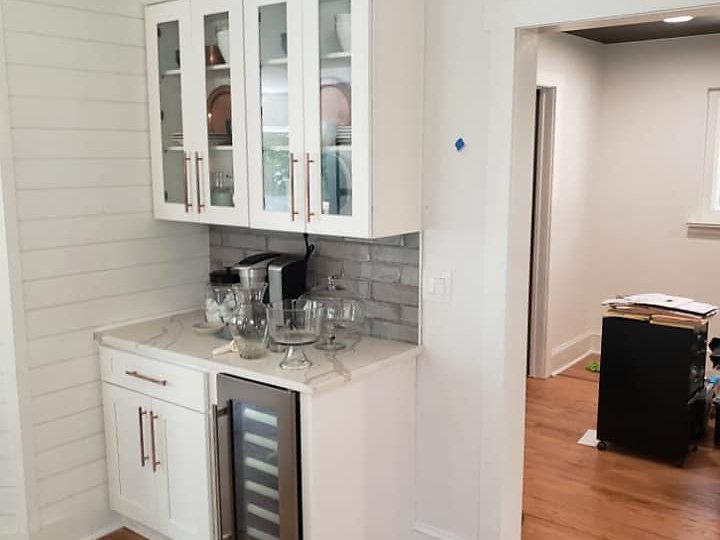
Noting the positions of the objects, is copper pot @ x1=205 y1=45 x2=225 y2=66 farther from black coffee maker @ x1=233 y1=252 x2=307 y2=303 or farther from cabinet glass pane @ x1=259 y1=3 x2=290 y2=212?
black coffee maker @ x1=233 y1=252 x2=307 y2=303

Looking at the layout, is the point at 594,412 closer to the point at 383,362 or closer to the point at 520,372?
the point at 520,372

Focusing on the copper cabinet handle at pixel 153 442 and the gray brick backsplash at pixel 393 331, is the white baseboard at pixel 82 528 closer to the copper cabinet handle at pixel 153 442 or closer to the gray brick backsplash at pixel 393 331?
the copper cabinet handle at pixel 153 442

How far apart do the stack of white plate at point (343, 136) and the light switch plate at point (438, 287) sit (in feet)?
1.96

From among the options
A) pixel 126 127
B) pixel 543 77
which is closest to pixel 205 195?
pixel 126 127

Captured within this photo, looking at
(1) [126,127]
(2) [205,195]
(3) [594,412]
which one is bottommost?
(3) [594,412]

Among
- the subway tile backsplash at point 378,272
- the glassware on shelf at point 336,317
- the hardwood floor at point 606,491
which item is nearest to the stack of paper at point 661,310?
the hardwood floor at point 606,491

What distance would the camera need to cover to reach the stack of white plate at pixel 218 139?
292 centimetres

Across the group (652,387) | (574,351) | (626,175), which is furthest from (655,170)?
(652,387)

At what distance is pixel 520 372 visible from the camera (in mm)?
2727

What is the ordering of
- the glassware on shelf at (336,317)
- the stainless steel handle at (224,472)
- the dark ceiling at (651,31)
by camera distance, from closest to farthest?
the stainless steel handle at (224,472)
the glassware on shelf at (336,317)
the dark ceiling at (651,31)

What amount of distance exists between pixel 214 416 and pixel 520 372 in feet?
3.71

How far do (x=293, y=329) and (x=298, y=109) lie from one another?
777mm

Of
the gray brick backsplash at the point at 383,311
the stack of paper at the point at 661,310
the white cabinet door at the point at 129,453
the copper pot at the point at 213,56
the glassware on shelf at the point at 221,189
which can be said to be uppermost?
the copper pot at the point at 213,56

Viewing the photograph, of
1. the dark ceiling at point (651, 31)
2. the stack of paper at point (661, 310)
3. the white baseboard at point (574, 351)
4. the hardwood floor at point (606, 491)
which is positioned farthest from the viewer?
the white baseboard at point (574, 351)
